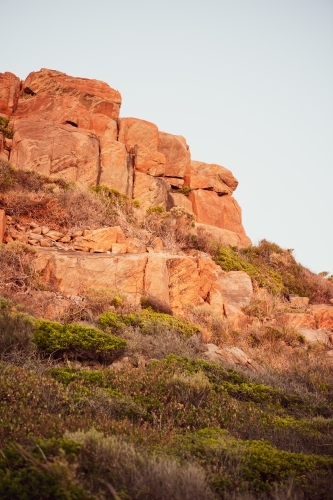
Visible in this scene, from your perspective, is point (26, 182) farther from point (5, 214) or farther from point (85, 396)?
point (85, 396)

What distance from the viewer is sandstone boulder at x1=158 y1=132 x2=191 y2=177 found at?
27075 millimetres

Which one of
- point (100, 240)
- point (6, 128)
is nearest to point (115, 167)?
point (6, 128)

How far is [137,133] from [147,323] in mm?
17055

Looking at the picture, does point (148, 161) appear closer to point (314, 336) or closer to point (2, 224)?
point (2, 224)

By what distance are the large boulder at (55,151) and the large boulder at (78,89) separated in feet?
10.9

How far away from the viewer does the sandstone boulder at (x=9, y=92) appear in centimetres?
2289

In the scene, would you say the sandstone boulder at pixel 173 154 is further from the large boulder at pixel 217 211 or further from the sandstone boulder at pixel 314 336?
the sandstone boulder at pixel 314 336

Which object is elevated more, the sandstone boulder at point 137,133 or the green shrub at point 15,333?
the sandstone boulder at point 137,133

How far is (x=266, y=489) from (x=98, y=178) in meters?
18.2

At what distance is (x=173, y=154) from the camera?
89.7ft

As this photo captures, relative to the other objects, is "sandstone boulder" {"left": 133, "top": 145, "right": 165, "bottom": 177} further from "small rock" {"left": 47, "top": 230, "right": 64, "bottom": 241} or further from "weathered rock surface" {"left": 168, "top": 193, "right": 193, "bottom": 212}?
"small rock" {"left": 47, "top": 230, "right": 64, "bottom": 241}

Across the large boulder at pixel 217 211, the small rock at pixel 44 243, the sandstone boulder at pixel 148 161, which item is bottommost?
the small rock at pixel 44 243

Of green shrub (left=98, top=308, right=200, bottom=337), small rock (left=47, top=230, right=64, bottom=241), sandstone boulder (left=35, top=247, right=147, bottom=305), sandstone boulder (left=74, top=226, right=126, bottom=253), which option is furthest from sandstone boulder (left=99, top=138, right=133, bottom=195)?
green shrub (left=98, top=308, right=200, bottom=337)

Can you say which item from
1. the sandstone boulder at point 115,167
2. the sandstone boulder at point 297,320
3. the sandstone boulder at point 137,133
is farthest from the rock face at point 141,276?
the sandstone boulder at point 137,133
